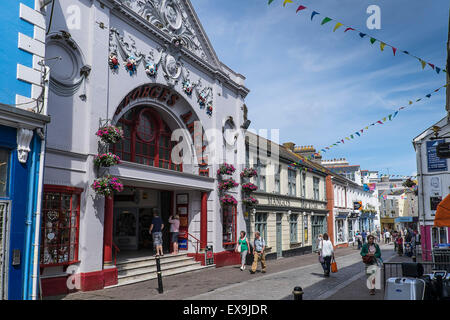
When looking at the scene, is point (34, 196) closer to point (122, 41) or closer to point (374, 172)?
point (122, 41)

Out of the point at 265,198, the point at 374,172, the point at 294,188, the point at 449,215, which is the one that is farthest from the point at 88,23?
the point at 374,172

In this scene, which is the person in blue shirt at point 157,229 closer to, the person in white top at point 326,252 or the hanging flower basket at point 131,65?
the hanging flower basket at point 131,65

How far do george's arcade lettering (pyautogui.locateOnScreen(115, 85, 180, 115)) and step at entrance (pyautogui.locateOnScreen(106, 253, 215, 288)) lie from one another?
4.77 meters

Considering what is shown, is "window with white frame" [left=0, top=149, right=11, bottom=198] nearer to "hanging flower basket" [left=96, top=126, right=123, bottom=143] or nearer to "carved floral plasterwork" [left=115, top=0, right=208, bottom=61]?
"hanging flower basket" [left=96, top=126, right=123, bottom=143]

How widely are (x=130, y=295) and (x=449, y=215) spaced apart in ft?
26.3

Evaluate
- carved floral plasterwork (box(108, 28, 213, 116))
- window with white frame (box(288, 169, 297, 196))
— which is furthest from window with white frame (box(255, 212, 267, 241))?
carved floral plasterwork (box(108, 28, 213, 116))

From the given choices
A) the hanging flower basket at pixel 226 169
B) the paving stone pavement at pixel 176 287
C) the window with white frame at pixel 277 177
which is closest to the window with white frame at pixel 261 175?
the window with white frame at pixel 277 177

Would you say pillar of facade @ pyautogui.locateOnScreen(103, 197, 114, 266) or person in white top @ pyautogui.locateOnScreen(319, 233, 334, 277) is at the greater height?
pillar of facade @ pyautogui.locateOnScreen(103, 197, 114, 266)

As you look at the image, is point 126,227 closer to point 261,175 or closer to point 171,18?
point 261,175

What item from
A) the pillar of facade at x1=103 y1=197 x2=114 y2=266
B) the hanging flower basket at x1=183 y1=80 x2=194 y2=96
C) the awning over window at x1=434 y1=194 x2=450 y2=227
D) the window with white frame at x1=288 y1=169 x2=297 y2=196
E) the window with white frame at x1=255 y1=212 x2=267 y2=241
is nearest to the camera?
the awning over window at x1=434 y1=194 x2=450 y2=227

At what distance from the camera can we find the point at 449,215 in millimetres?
9289

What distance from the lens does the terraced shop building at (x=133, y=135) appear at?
9727 mm

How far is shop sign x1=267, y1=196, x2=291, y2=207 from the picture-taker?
2167 centimetres

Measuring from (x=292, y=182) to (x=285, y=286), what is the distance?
14317 mm
